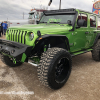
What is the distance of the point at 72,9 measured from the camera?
11.5 feet

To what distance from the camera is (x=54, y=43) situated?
10.3 feet

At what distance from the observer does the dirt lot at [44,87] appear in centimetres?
240

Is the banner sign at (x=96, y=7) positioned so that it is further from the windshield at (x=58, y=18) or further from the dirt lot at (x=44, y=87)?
the dirt lot at (x=44, y=87)

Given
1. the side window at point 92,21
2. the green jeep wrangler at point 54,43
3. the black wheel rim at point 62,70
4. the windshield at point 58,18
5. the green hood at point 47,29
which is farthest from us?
the side window at point 92,21

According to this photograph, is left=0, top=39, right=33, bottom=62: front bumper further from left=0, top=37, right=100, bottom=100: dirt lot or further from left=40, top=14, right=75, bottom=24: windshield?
left=40, top=14, right=75, bottom=24: windshield

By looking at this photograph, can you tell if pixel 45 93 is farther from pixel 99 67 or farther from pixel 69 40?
pixel 99 67

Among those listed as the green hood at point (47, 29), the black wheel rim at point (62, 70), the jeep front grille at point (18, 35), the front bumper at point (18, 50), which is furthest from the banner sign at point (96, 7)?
the front bumper at point (18, 50)

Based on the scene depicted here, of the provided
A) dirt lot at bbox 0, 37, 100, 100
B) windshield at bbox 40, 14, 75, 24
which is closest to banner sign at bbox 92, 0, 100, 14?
windshield at bbox 40, 14, 75, 24

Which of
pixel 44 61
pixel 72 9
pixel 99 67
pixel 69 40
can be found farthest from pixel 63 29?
pixel 99 67

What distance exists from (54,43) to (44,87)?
3.88 ft

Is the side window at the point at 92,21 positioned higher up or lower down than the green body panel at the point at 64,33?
higher up

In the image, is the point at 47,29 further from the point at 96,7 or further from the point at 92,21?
the point at 96,7

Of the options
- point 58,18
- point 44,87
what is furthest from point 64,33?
point 44,87

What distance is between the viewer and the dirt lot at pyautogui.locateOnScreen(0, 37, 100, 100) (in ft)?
7.88
